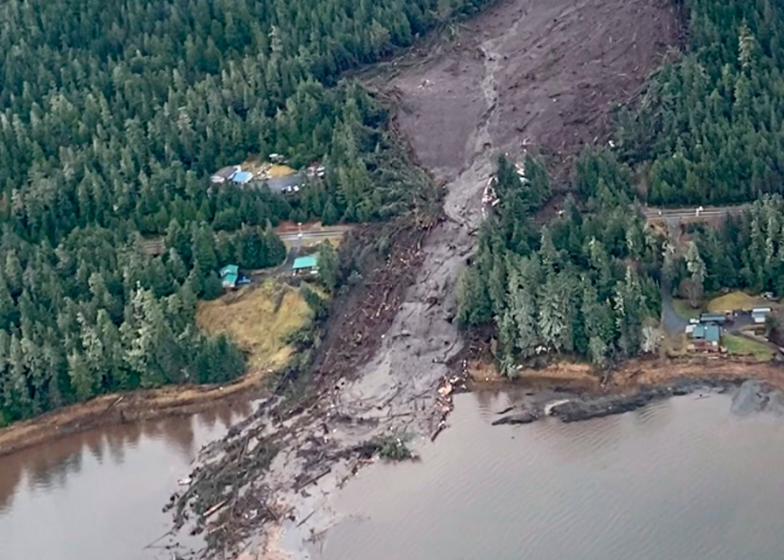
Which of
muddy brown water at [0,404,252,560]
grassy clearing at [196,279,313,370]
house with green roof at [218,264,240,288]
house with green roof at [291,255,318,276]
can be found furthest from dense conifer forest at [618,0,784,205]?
muddy brown water at [0,404,252,560]

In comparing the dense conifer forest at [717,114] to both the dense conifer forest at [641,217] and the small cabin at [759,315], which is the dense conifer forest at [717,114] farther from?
the small cabin at [759,315]

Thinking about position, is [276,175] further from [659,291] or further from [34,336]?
[659,291]

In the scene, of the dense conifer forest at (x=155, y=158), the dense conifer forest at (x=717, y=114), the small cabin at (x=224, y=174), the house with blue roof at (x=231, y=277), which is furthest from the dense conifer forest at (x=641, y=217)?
the small cabin at (x=224, y=174)

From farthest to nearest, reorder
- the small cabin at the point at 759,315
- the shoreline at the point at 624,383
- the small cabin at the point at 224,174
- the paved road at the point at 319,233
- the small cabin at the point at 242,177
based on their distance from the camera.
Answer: the small cabin at the point at 224,174 → the small cabin at the point at 242,177 → the paved road at the point at 319,233 → the small cabin at the point at 759,315 → the shoreline at the point at 624,383

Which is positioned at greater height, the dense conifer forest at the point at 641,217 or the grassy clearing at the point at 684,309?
the dense conifer forest at the point at 641,217

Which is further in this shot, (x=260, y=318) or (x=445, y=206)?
(x=445, y=206)

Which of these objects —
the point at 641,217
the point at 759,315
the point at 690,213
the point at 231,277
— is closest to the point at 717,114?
the point at 690,213

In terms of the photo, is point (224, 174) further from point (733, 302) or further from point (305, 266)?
point (733, 302)
